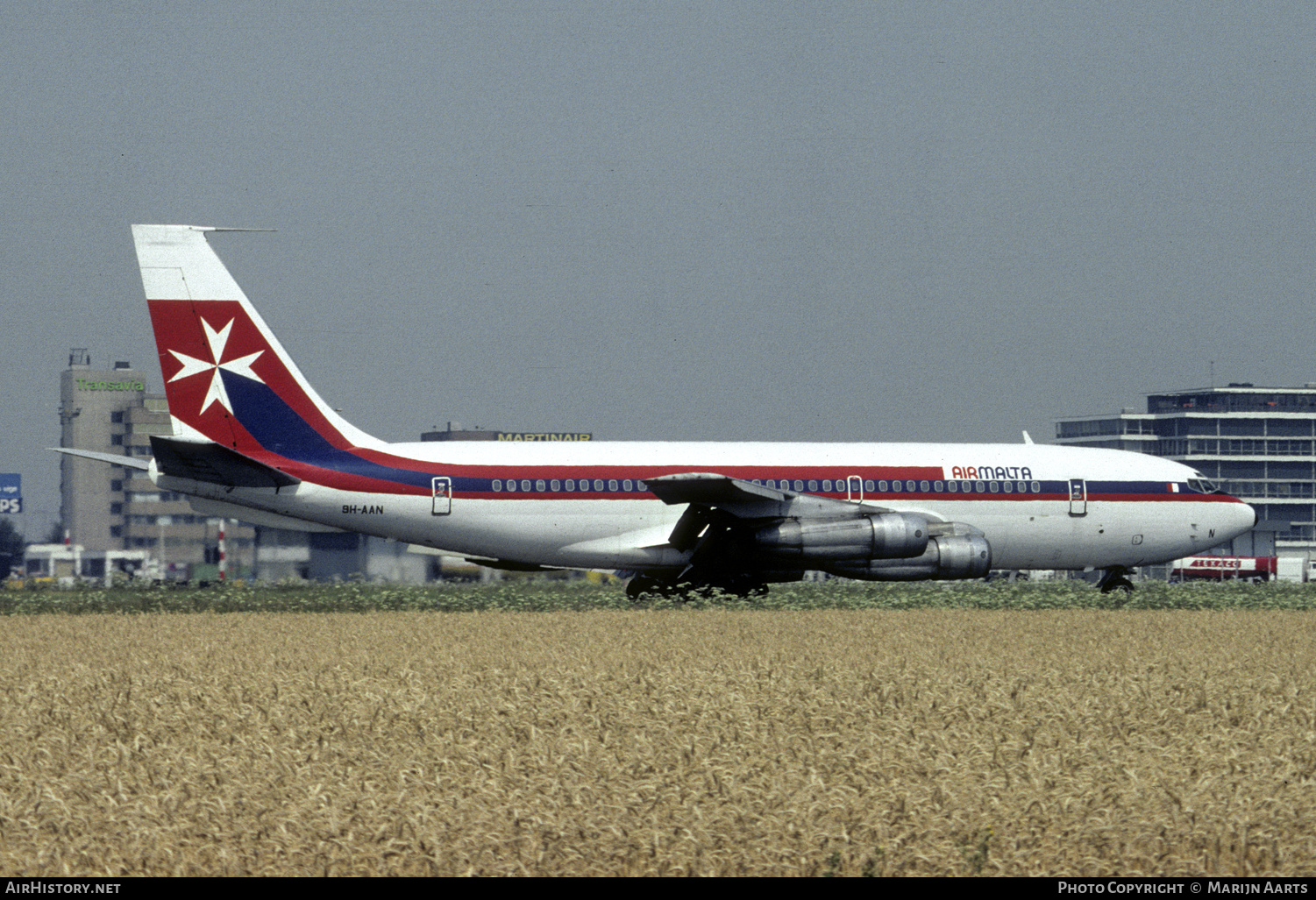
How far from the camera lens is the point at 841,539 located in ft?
103

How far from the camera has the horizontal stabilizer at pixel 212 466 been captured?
30328 mm

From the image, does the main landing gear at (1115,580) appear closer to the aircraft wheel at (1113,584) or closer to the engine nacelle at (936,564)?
the aircraft wheel at (1113,584)

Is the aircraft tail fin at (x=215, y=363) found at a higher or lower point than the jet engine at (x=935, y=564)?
higher

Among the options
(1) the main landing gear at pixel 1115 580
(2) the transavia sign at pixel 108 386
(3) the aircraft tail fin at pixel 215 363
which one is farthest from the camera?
(2) the transavia sign at pixel 108 386

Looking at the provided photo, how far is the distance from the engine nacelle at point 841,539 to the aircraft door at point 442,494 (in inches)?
264

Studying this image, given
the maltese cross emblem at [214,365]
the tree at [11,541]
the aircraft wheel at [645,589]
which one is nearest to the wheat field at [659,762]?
the maltese cross emblem at [214,365]

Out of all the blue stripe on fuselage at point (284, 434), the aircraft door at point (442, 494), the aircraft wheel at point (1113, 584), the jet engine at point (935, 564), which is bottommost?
the aircraft wheel at point (1113, 584)

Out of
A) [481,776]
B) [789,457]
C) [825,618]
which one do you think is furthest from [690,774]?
[789,457]

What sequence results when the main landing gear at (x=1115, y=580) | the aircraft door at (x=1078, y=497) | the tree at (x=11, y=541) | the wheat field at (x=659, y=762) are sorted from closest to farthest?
the wheat field at (x=659, y=762) < the aircraft door at (x=1078, y=497) < the main landing gear at (x=1115, y=580) < the tree at (x=11, y=541)

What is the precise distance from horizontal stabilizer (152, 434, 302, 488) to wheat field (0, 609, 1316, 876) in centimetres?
1045

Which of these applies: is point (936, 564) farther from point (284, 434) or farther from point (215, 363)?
point (215, 363)

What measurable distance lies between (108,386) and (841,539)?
15156cm

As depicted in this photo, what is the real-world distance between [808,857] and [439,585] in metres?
32.6
